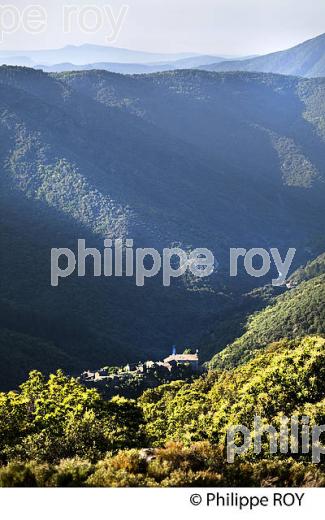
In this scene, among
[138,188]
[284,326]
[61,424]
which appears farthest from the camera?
[138,188]

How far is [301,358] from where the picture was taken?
15.3m

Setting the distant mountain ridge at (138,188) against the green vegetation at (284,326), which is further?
the distant mountain ridge at (138,188)

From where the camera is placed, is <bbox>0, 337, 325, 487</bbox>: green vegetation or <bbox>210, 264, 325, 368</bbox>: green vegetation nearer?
<bbox>0, 337, 325, 487</bbox>: green vegetation

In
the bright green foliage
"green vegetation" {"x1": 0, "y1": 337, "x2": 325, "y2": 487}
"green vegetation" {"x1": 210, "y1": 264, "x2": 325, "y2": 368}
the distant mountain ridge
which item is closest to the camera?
"green vegetation" {"x1": 0, "y1": 337, "x2": 325, "y2": 487}

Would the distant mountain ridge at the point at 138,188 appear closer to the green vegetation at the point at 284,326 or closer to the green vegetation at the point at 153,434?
the green vegetation at the point at 284,326

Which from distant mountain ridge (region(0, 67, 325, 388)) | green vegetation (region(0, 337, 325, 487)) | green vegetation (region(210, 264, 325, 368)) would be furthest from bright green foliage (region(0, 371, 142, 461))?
green vegetation (region(210, 264, 325, 368))

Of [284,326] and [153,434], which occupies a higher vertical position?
[284,326]

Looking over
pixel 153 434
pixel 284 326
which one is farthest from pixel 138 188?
pixel 153 434

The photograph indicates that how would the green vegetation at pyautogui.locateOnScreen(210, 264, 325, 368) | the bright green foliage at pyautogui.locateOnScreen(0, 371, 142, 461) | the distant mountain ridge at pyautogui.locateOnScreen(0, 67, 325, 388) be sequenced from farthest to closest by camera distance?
the distant mountain ridge at pyautogui.locateOnScreen(0, 67, 325, 388) → the green vegetation at pyautogui.locateOnScreen(210, 264, 325, 368) → the bright green foliage at pyautogui.locateOnScreen(0, 371, 142, 461)

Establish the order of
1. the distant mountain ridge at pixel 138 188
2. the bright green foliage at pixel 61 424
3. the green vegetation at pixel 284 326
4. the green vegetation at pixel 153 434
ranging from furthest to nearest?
the distant mountain ridge at pixel 138 188 < the green vegetation at pixel 284 326 < the bright green foliage at pixel 61 424 < the green vegetation at pixel 153 434

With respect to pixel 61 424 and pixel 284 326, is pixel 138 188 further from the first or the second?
pixel 61 424

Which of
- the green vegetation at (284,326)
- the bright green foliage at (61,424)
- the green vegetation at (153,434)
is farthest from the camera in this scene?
the green vegetation at (284,326)

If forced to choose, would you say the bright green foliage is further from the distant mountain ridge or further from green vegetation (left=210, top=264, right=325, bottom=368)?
green vegetation (left=210, top=264, right=325, bottom=368)

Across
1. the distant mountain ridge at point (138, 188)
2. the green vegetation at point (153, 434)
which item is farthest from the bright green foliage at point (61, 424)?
the distant mountain ridge at point (138, 188)
